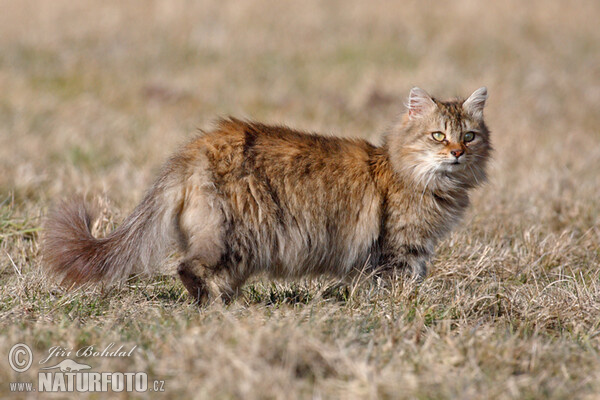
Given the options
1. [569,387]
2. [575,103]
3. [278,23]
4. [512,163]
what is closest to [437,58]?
[575,103]

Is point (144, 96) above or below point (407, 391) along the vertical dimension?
above

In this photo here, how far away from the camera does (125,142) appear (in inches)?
280

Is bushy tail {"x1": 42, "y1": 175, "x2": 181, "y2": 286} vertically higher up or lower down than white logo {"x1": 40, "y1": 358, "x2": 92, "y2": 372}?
higher up

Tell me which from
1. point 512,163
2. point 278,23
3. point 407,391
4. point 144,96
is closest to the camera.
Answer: point 407,391

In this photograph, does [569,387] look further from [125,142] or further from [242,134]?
[125,142]

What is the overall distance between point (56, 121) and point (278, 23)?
5444mm

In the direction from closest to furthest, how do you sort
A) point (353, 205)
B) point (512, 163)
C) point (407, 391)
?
point (407, 391), point (353, 205), point (512, 163)

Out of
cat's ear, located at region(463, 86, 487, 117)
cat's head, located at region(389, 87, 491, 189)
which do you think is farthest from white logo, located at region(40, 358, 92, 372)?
cat's ear, located at region(463, 86, 487, 117)

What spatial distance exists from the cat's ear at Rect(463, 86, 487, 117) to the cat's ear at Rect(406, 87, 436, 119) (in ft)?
0.77

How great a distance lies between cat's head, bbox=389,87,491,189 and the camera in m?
3.84

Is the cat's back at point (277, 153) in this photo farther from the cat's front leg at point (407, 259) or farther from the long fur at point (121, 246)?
the cat's front leg at point (407, 259)

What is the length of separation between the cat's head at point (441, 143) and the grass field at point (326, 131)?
34 cm

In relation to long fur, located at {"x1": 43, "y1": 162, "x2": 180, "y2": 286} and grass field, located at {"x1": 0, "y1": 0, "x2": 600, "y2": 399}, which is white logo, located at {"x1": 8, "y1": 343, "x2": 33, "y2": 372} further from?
long fur, located at {"x1": 43, "y1": 162, "x2": 180, "y2": 286}

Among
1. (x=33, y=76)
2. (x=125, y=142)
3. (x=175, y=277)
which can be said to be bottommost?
(x=175, y=277)
